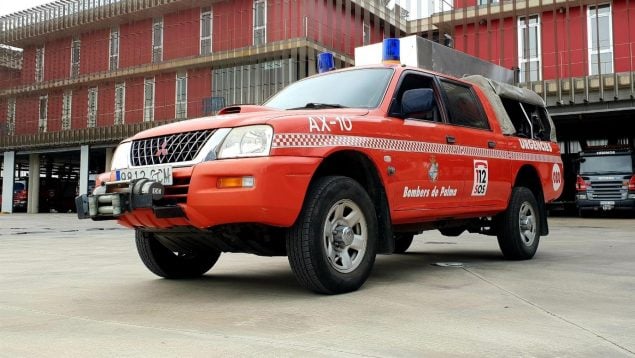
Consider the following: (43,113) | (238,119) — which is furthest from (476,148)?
(43,113)

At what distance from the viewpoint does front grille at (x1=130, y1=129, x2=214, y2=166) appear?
4.08m

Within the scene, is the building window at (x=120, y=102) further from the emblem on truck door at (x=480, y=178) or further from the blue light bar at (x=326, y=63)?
the emblem on truck door at (x=480, y=178)

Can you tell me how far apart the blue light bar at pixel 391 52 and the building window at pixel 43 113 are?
30085mm

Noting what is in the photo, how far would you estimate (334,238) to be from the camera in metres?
4.27

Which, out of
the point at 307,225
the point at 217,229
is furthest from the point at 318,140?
the point at 217,229

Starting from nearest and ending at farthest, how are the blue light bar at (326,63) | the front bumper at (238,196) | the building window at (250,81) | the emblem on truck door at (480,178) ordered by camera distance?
the front bumper at (238,196)
the emblem on truck door at (480,178)
the blue light bar at (326,63)
the building window at (250,81)

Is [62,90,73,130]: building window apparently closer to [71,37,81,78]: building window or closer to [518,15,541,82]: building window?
[71,37,81,78]: building window

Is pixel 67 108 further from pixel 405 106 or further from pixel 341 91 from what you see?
pixel 405 106

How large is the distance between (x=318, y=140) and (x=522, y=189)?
3436 millimetres

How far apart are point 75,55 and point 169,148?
29.6 metres

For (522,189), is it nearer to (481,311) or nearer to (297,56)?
(481,311)

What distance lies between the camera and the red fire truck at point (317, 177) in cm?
390

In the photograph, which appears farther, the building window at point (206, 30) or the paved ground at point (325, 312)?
the building window at point (206, 30)

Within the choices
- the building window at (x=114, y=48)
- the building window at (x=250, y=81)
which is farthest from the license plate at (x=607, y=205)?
the building window at (x=114, y=48)
